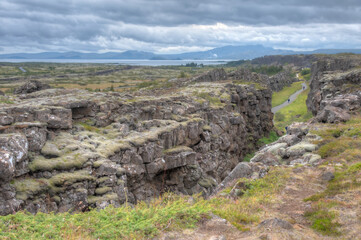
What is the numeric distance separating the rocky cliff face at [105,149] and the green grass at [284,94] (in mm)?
90641

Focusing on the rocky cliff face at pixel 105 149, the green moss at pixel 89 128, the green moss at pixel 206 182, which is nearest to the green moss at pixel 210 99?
the rocky cliff face at pixel 105 149

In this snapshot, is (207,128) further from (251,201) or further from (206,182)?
(251,201)

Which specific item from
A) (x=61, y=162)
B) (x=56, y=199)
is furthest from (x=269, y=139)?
(x=56, y=199)

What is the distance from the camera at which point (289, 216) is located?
14.9 metres

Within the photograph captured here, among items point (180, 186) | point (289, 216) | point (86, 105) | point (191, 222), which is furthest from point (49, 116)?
point (289, 216)

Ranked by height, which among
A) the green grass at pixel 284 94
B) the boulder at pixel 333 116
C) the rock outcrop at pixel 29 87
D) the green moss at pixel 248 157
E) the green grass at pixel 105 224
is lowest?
the green moss at pixel 248 157

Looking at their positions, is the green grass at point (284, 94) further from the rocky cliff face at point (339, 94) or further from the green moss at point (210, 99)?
the green moss at point (210, 99)

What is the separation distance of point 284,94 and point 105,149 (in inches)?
5399

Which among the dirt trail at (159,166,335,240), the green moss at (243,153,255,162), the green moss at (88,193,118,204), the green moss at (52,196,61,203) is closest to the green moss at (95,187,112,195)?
the green moss at (88,193,118,204)

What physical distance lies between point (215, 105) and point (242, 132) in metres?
10.8

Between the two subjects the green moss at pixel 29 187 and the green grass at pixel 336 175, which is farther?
the green moss at pixel 29 187

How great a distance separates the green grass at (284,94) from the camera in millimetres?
129000

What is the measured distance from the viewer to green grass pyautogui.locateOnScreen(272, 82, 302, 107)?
5079 inches

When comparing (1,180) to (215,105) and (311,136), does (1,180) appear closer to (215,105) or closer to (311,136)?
(311,136)
